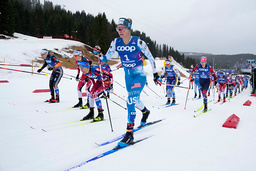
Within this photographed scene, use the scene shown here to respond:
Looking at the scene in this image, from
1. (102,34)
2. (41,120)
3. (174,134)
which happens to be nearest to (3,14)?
(102,34)

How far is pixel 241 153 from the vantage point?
2.87 m

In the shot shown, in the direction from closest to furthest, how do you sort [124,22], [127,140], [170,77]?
[127,140], [124,22], [170,77]

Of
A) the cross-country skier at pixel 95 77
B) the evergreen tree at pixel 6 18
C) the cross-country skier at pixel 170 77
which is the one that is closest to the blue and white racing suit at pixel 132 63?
the cross-country skier at pixel 95 77

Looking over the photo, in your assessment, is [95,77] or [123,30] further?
[95,77]

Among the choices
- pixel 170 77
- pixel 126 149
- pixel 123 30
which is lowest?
pixel 126 149

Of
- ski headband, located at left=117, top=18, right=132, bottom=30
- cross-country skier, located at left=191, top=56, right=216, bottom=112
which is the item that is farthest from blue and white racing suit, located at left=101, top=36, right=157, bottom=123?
cross-country skier, located at left=191, top=56, right=216, bottom=112

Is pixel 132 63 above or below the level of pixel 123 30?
below

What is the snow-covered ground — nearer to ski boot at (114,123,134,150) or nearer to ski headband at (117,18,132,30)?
ski boot at (114,123,134,150)

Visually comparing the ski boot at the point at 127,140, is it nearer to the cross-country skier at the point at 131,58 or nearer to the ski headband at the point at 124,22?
the cross-country skier at the point at 131,58

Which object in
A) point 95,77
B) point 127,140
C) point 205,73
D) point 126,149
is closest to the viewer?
point 126,149

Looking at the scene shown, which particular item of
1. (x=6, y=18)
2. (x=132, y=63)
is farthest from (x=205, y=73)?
(x=6, y=18)

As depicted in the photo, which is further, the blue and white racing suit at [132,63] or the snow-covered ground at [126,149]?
the blue and white racing suit at [132,63]

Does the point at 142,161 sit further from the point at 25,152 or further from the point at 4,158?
the point at 4,158

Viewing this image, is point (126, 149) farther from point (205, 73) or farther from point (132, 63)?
point (205, 73)
